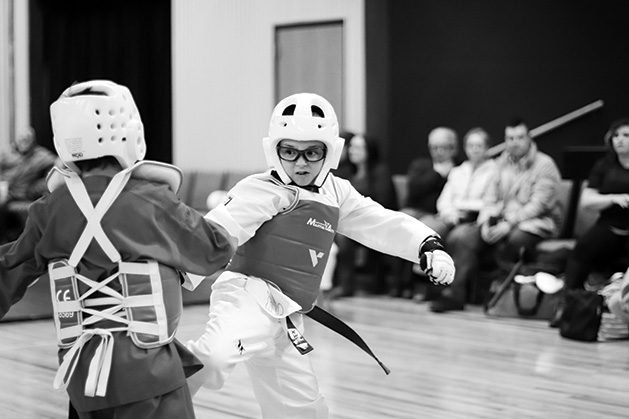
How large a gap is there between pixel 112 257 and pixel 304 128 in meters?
1.09

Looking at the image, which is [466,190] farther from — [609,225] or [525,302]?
[609,225]

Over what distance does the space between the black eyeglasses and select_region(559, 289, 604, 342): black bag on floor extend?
3.05 metres

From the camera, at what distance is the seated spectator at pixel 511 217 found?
23.7 feet

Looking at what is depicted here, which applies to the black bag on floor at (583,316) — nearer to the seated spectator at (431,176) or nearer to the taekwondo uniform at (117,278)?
the seated spectator at (431,176)

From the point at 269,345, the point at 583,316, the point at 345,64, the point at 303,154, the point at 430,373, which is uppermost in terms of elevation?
the point at 345,64

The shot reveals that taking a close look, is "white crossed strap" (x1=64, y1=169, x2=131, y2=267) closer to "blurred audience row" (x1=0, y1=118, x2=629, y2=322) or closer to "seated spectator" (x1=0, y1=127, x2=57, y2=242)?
"blurred audience row" (x1=0, y1=118, x2=629, y2=322)

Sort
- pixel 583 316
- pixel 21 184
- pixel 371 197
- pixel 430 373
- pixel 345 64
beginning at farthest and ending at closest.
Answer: pixel 21 184 → pixel 345 64 → pixel 371 197 → pixel 583 316 → pixel 430 373

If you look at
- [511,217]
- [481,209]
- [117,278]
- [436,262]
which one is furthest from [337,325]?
[481,209]

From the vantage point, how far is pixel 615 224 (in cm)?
658

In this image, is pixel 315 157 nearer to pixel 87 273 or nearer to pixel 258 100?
pixel 87 273

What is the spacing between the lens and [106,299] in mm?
2523

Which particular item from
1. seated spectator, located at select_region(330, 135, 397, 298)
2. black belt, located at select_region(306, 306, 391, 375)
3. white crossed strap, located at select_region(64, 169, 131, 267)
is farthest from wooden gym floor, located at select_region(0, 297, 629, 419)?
white crossed strap, located at select_region(64, 169, 131, 267)

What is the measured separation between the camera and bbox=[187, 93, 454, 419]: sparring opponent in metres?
3.23

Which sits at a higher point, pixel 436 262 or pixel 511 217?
pixel 436 262
